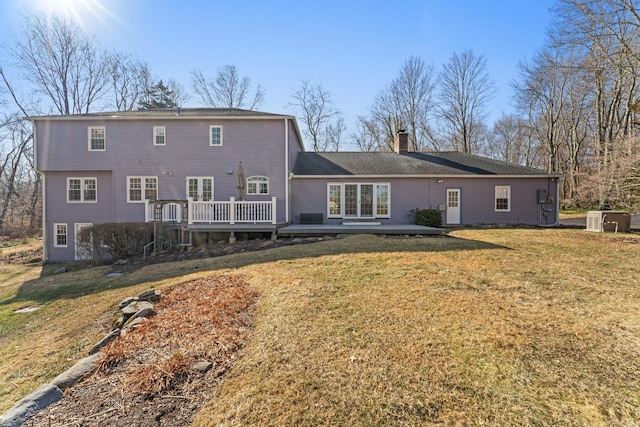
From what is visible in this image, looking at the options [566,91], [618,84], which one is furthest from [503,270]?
[566,91]

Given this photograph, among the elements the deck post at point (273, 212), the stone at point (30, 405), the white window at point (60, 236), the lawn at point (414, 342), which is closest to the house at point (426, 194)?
the deck post at point (273, 212)

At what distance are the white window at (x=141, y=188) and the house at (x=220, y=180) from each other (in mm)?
47

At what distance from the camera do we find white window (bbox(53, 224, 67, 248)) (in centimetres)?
1413

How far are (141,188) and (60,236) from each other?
463 centimetres

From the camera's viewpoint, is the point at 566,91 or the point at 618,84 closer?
the point at 618,84

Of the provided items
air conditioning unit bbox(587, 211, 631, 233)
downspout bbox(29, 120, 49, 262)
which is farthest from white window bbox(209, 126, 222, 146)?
air conditioning unit bbox(587, 211, 631, 233)

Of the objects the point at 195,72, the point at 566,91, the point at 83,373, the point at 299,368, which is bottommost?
the point at 83,373

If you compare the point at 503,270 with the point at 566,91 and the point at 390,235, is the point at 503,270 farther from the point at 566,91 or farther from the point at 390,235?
the point at 566,91

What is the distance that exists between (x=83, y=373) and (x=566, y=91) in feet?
120

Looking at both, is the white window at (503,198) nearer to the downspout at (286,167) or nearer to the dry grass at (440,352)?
the dry grass at (440,352)

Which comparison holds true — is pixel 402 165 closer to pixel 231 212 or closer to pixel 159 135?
pixel 231 212

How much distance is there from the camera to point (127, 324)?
418 cm

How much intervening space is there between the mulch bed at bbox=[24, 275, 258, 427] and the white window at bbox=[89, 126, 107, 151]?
1337cm

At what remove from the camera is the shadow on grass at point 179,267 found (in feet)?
22.6
